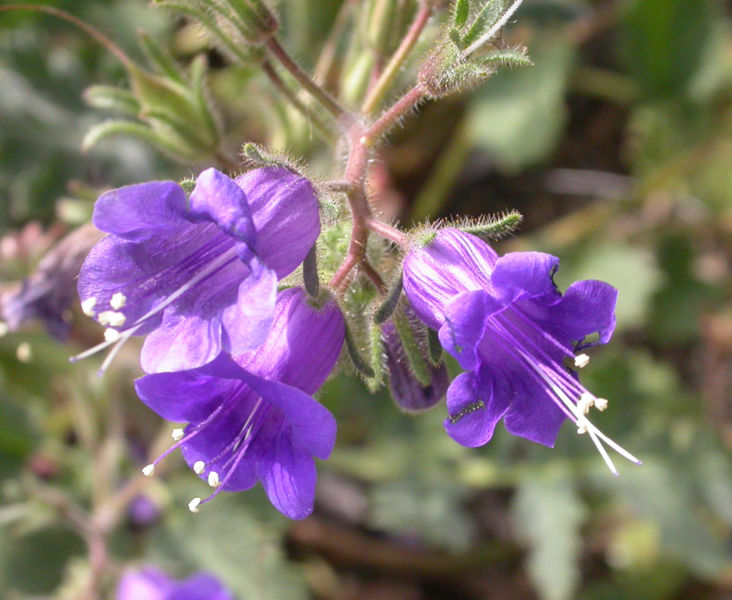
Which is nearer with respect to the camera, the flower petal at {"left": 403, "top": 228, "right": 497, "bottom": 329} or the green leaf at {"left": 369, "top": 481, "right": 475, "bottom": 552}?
the flower petal at {"left": 403, "top": 228, "right": 497, "bottom": 329}

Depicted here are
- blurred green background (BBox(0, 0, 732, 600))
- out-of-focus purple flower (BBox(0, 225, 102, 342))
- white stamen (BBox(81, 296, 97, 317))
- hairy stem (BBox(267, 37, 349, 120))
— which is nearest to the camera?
white stamen (BBox(81, 296, 97, 317))

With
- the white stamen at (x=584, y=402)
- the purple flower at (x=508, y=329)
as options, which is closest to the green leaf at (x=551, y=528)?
the purple flower at (x=508, y=329)

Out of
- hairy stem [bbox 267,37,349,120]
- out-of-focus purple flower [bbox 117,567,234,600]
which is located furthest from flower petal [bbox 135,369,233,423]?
out-of-focus purple flower [bbox 117,567,234,600]

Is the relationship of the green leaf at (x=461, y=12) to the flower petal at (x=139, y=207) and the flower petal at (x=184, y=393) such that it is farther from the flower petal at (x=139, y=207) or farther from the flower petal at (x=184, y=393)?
the flower petal at (x=184, y=393)

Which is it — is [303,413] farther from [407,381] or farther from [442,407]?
[442,407]

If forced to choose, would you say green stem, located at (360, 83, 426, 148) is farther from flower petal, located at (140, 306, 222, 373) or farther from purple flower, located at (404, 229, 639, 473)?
flower petal, located at (140, 306, 222, 373)

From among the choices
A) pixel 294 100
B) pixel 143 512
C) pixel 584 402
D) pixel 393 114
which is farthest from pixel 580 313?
pixel 143 512

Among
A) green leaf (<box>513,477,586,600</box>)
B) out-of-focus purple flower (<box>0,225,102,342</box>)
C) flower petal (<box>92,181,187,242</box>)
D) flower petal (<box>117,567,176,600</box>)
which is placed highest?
flower petal (<box>92,181,187,242</box>)
